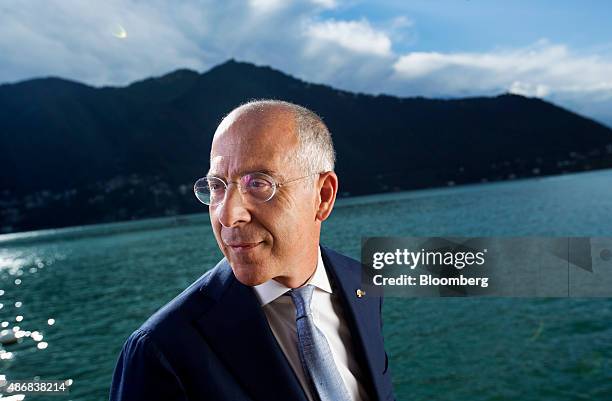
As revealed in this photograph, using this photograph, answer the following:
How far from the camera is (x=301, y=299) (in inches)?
72.7

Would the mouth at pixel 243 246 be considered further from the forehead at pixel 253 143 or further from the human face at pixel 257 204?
the forehead at pixel 253 143

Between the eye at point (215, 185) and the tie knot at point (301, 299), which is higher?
the eye at point (215, 185)

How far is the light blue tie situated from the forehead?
1.86 ft

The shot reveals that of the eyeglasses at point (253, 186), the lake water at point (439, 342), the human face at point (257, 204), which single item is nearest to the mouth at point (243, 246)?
the human face at point (257, 204)

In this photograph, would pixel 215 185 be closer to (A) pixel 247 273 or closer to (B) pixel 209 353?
(A) pixel 247 273

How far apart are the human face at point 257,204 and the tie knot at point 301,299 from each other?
22 centimetres

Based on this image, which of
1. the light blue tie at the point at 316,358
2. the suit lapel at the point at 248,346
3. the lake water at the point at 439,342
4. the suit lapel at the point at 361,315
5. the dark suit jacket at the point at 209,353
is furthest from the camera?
the lake water at the point at 439,342

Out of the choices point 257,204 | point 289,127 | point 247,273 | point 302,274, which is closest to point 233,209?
point 257,204

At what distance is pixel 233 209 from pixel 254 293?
390mm

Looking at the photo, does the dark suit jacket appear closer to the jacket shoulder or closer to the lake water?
the jacket shoulder

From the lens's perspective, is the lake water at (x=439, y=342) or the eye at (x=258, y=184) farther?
the lake water at (x=439, y=342)

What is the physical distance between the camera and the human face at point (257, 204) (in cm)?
157

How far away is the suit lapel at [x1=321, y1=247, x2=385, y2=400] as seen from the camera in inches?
78.9

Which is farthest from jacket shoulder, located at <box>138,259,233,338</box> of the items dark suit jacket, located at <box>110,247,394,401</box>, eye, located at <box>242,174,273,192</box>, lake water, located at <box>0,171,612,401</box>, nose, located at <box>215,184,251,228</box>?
lake water, located at <box>0,171,612,401</box>
